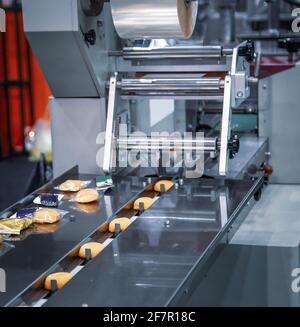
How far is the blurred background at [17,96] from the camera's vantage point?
711cm

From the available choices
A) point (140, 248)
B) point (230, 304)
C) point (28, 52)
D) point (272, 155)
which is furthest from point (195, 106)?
point (28, 52)

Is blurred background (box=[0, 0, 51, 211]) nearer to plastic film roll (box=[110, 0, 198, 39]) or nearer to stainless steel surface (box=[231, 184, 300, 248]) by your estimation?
stainless steel surface (box=[231, 184, 300, 248])

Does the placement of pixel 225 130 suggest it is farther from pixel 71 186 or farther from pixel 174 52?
pixel 71 186

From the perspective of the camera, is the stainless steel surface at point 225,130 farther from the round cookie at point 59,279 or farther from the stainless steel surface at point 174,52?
the round cookie at point 59,279

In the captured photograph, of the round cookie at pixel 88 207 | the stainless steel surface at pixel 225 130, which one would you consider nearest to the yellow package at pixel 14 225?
the round cookie at pixel 88 207

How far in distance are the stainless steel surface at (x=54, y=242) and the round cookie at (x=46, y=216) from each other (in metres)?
0.05

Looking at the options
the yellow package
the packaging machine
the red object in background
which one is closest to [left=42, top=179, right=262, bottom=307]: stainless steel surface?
the packaging machine

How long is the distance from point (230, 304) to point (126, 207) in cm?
54

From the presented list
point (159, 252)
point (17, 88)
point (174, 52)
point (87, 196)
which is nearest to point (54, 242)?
point (159, 252)

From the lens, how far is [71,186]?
3.06 meters

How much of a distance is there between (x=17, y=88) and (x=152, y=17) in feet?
15.8

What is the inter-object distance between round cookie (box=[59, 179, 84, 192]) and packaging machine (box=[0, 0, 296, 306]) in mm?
54

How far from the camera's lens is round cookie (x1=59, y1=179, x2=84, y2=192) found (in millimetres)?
3059

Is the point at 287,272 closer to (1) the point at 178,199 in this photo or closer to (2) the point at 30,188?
(1) the point at 178,199
